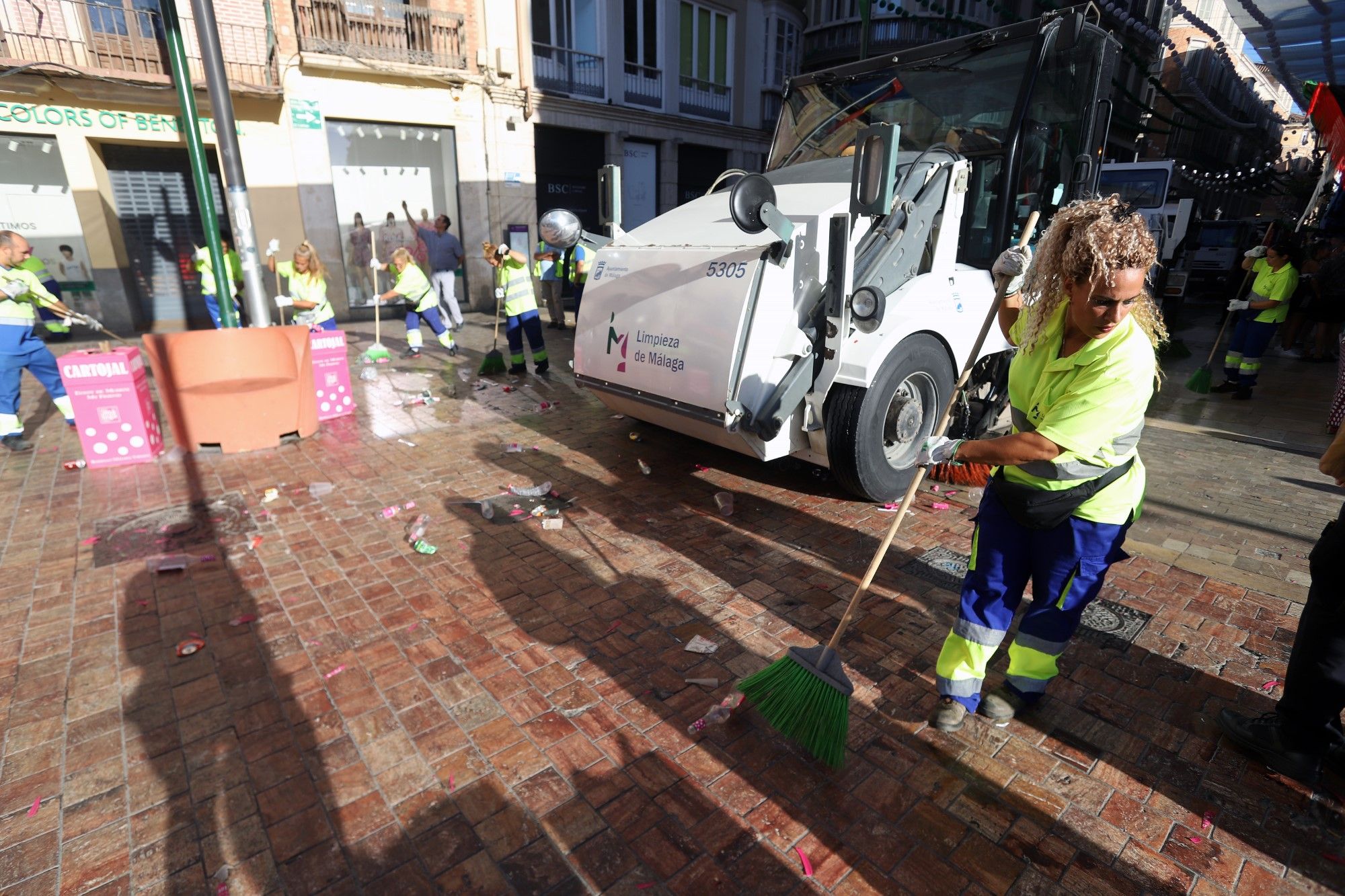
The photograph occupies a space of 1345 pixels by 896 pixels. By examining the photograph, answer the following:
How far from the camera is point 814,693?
98.3 inches

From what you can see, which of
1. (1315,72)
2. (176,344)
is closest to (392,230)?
(176,344)

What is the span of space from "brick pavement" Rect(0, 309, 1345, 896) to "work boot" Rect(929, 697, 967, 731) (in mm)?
63

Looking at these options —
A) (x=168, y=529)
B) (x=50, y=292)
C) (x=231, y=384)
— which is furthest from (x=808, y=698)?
Result: (x=50, y=292)

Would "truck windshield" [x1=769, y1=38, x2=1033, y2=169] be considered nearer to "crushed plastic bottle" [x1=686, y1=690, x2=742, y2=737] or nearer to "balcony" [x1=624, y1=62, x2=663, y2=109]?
"crushed plastic bottle" [x1=686, y1=690, x2=742, y2=737]

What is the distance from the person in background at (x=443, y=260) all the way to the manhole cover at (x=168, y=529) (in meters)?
7.77

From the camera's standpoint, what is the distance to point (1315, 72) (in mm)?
14047

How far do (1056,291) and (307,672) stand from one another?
339 centimetres

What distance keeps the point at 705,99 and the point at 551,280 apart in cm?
946

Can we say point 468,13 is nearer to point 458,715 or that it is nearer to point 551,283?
point 551,283

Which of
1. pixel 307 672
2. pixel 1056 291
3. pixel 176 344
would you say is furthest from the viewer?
pixel 176 344

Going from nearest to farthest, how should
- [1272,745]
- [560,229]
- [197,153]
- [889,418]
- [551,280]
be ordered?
1. [1272,745]
2. [889,418]
3. [560,229]
4. [197,153]
5. [551,280]

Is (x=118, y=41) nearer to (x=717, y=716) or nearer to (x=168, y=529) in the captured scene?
(x=168, y=529)

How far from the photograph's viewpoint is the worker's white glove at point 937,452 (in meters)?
2.53

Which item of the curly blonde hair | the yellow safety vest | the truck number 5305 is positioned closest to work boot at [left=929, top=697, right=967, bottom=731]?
the curly blonde hair
